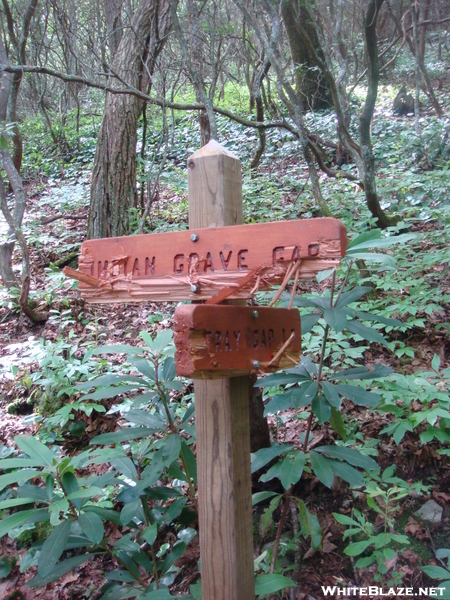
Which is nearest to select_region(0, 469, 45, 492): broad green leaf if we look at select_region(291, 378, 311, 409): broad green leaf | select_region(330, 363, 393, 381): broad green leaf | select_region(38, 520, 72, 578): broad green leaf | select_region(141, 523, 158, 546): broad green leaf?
select_region(38, 520, 72, 578): broad green leaf

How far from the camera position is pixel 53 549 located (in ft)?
4.80

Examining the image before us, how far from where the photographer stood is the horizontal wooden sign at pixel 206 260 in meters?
1.13

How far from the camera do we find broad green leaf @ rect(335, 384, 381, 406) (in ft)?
5.59

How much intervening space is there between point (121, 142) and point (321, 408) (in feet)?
14.7

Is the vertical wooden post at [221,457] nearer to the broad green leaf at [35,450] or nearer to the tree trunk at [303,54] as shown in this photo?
the broad green leaf at [35,450]

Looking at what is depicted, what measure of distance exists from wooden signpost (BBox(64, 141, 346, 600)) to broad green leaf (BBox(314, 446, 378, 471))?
1.66ft

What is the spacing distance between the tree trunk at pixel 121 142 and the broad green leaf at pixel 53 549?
3.99 m

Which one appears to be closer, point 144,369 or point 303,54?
point 144,369

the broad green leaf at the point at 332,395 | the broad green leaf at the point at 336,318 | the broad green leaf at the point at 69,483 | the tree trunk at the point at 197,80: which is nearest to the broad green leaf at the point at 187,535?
the broad green leaf at the point at 69,483

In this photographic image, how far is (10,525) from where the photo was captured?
57.1 inches

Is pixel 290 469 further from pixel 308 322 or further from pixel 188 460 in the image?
pixel 308 322

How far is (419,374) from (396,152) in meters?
5.37

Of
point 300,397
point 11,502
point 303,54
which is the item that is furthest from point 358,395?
point 303,54

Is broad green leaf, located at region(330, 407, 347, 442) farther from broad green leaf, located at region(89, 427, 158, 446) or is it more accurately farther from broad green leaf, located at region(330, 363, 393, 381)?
broad green leaf, located at region(89, 427, 158, 446)
